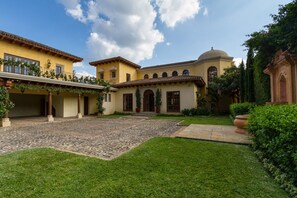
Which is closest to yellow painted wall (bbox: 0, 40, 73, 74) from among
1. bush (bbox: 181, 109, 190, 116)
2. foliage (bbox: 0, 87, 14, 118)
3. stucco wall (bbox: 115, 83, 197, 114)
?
foliage (bbox: 0, 87, 14, 118)

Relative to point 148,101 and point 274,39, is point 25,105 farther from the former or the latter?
point 274,39

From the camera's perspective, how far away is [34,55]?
1501cm

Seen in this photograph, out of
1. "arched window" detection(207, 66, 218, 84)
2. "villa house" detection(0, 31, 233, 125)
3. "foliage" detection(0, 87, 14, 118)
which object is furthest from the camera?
"arched window" detection(207, 66, 218, 84)

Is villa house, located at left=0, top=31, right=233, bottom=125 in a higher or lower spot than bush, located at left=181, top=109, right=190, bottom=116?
higher

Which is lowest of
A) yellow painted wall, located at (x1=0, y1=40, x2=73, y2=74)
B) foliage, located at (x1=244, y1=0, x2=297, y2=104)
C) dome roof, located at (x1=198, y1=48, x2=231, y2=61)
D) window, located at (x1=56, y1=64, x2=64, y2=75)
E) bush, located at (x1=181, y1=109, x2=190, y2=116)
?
bush, located at (x1=181, y1=109, x2=190, y2=116)

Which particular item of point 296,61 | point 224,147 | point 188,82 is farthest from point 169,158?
point 188,82

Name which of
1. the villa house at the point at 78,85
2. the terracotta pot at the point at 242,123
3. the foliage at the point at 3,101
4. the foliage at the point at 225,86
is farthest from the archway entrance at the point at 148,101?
the foliage at the point at 3,101

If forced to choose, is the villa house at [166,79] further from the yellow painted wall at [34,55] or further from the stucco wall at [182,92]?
the yellow painted wall at [34,55]

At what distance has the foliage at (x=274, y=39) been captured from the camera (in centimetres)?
642

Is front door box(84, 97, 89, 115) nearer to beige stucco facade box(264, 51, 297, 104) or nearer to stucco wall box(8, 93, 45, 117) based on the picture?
stucco wall box(8, 93, 45, 117)

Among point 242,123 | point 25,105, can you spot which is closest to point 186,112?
point 242,123

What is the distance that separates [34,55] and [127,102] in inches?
425

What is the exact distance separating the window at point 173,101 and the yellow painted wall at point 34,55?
12.3 metres

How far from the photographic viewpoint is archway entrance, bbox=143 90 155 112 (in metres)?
18.4
